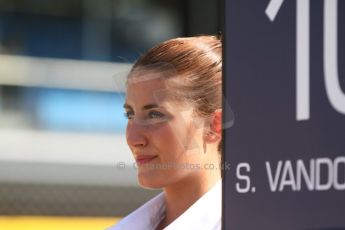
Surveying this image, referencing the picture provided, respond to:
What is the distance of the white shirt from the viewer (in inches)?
51.0

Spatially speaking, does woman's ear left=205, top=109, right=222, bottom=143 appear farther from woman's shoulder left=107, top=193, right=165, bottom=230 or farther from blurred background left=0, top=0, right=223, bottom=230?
blurred background left=0, top=0, right=223, bottom=230

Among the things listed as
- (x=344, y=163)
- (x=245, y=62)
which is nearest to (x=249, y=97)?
(x=245, y=62)

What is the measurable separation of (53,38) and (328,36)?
4.72m

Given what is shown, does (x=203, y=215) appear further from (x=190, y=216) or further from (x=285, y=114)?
(x=285, y=114)

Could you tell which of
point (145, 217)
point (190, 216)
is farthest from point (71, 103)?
point (190, 216)

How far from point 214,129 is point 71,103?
3.96m

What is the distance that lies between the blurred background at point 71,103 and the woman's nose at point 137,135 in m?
3.24

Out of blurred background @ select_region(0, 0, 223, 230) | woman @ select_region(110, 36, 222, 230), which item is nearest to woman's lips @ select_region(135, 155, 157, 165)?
woman @ select_region(110, 36, 222, 230)

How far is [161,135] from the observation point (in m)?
1.39

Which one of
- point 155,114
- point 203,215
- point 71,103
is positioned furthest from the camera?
point 71,103

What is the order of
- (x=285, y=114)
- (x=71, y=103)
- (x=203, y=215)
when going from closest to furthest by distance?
(x=285, y=114)
(x=203, y=215)
(x=71, y=103)

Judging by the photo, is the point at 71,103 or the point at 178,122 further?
the point at 71,103

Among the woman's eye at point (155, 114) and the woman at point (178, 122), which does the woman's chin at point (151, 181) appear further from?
the woman's eye at point (155, 114)

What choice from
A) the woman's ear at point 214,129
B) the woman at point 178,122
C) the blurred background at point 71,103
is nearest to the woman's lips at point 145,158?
the woman at point 178,122
